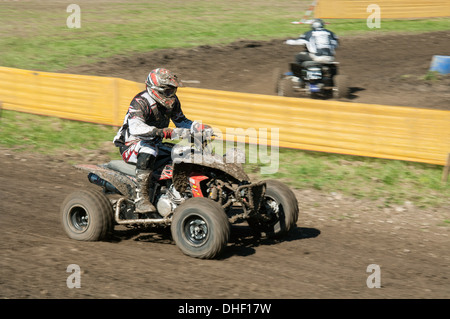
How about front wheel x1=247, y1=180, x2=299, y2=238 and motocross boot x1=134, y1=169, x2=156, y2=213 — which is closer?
motocross boot x1=134, y1=169, x2=156, y2=213

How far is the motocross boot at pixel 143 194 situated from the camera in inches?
273

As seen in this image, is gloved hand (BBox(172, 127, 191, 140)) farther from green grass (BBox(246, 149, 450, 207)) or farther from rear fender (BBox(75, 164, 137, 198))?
green grass (BBox(246, 149, 450, 207))

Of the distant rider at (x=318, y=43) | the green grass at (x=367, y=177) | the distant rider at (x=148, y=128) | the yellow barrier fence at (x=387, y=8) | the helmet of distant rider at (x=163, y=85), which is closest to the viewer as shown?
the distant rider at (x=148, y=128)

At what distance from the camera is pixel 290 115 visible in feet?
36.7

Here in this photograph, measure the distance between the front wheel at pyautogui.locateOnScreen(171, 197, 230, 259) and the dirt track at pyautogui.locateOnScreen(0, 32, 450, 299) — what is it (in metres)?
0.17

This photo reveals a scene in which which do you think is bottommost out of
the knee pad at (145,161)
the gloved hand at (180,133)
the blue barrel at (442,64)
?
the knee pad at (145,161)

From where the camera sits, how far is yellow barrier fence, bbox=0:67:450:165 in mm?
10188

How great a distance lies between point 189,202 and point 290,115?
5.25 metres

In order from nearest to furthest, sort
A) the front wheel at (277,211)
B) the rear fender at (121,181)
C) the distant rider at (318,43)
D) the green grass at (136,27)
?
the front wheel at (277,211), the rear fender at (121,181), the distant rider at (318,43), the green grass at (136,27)

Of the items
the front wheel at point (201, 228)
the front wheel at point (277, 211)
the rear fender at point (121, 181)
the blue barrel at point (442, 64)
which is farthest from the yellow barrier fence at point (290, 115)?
the blue barrel at point (442, 64)

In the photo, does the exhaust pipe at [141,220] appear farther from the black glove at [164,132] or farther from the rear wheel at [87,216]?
the black glove at [164,132]

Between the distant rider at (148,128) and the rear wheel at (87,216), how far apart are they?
42 cm

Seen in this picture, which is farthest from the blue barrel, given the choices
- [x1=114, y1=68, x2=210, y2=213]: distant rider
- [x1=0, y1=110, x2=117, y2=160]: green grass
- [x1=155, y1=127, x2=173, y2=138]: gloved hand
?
[x1=155, y1=127, x2=173, y2=138]: gloved hand

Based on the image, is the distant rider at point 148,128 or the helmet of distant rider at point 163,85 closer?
the distant rider at point 148,128
